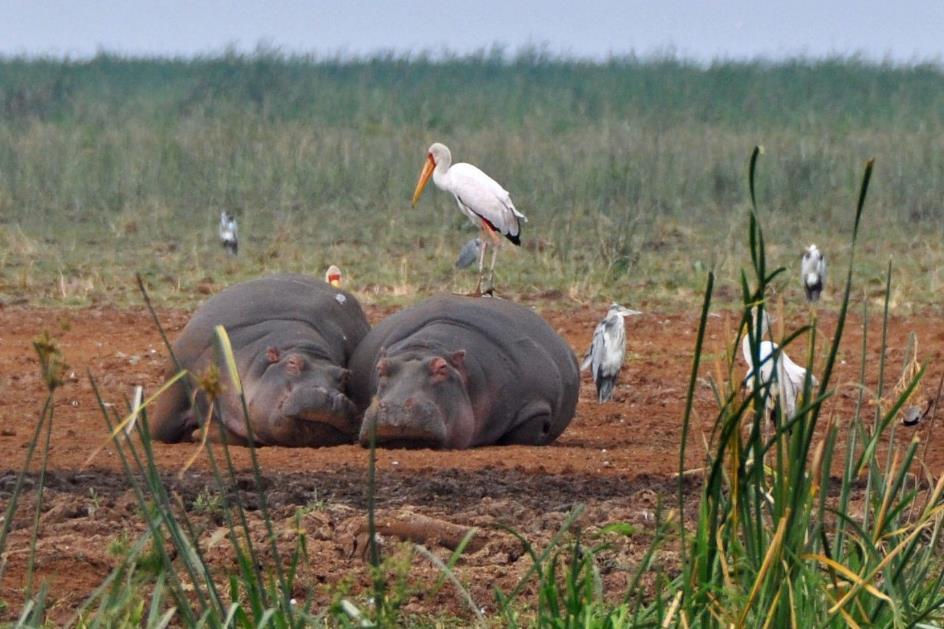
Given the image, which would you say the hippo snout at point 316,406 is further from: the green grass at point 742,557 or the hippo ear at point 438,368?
the green grass at point 742,557

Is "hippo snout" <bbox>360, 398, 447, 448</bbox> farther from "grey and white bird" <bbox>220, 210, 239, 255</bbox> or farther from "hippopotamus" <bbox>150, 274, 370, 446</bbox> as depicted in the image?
"grey and white bird" <bbox>220, 210, 239, 255</bbox>

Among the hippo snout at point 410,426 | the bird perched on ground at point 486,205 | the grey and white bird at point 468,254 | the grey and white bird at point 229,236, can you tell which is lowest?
the grey and white bird at point 229,236

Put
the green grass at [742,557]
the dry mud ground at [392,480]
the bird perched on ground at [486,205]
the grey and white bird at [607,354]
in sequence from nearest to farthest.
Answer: the green grass at [742,557]
the dry mud ground at [392,480]
the grey and white bird at [607,354]
the bird perched on ground at [486,205]

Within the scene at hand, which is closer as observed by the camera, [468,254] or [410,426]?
[410,426]

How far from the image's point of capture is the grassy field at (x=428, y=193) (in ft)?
42.1

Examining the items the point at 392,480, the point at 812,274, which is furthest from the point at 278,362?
the point at 812,274

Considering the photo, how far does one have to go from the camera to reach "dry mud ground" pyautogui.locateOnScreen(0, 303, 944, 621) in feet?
13.5

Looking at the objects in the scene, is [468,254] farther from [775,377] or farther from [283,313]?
[775,377]

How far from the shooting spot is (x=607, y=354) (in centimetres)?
779

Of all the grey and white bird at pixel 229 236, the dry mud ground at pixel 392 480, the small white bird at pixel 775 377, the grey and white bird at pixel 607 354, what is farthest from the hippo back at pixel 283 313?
the grey and white bird at pixel 229 236

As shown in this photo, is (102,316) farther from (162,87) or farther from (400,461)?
(162,87)

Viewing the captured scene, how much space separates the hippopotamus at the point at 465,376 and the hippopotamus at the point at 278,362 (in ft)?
0.64

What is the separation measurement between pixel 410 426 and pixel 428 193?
12192mm

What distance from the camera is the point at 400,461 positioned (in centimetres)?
611
